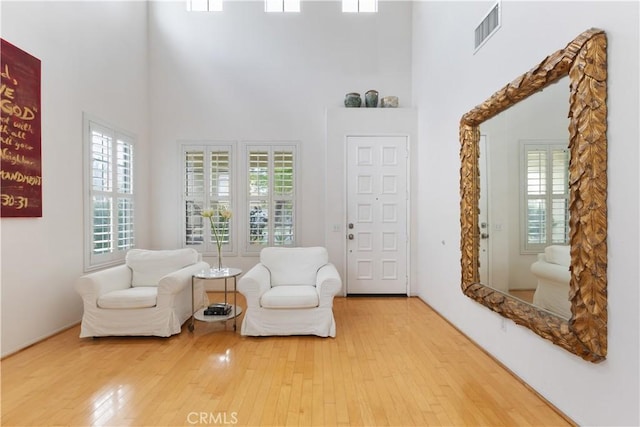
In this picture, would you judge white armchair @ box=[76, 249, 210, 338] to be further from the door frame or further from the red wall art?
the door frame

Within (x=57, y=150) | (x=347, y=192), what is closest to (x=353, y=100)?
(x=347, y=192)

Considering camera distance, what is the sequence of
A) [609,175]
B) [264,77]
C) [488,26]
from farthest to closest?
[264,77], [488,26], [609,175]

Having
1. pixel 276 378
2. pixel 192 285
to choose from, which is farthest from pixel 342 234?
pixel 276 378

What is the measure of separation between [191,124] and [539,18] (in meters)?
4.67

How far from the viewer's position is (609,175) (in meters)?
1.68

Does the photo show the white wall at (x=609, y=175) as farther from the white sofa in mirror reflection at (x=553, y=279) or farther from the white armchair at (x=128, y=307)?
the white armchair at (x=128, y=307)

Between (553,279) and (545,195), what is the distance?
21.8 inches

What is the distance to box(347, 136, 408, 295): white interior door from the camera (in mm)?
4832

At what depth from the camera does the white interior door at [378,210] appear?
15.9ft

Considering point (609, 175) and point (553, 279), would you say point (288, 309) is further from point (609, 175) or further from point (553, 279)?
point (609, 175)

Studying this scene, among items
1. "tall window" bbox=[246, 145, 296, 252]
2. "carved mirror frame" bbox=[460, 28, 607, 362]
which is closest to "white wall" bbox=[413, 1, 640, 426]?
"carved mirror frame" bbox=[460, 28, 607, 362]

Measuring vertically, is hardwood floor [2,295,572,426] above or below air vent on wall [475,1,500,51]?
below

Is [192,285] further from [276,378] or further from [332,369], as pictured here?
[332,369]

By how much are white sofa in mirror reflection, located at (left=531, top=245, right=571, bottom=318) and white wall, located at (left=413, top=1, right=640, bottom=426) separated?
0.26m
